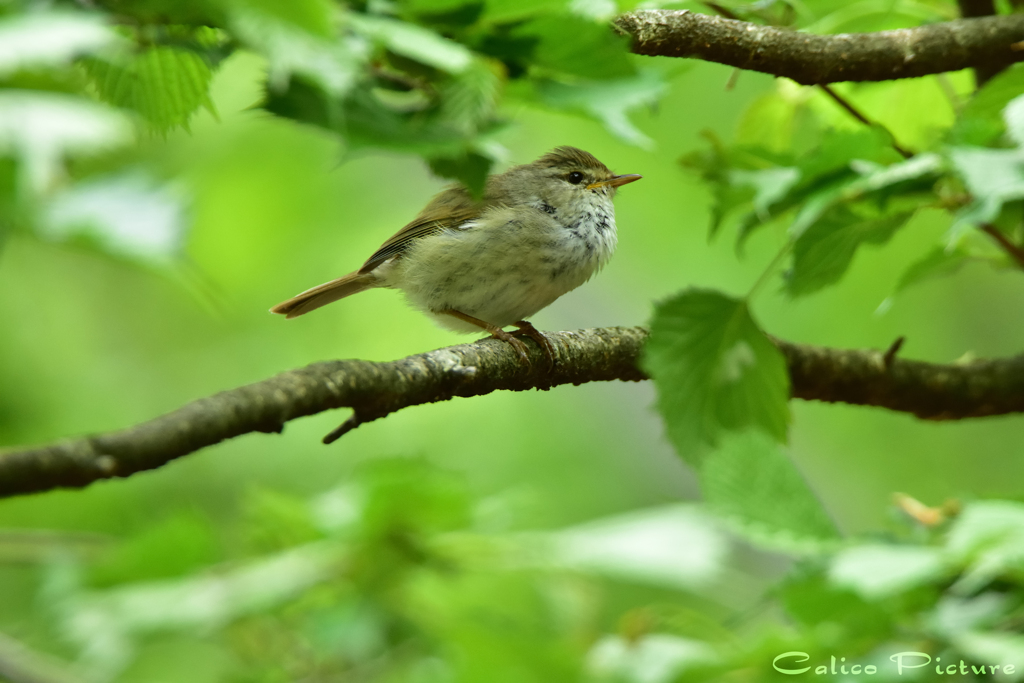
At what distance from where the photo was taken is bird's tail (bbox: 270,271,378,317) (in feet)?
13.6

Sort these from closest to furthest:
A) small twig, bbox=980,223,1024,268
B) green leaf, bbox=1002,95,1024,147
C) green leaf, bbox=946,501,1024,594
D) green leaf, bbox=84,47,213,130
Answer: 1. green leaf, bbox=84,47,213,130
2. green leaf, bbox=946,501,1024,594
3. green leaf, bbox=1002,95,1024,147
4. small twig, bbox=980,223,1024,268

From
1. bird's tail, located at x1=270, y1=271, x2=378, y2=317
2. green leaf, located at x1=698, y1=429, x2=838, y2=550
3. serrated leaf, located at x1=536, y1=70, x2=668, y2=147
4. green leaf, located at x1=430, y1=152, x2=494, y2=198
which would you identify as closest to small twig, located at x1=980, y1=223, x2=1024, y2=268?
green leaf, located at x1=698, y1=429, x2=838, y2=550

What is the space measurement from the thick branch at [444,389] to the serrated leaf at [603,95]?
0.55 meters

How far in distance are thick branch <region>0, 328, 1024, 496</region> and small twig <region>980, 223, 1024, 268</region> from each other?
1.60ft

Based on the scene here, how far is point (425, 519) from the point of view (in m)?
2.45

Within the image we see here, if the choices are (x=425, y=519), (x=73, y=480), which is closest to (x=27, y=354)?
(x=425, y=519)

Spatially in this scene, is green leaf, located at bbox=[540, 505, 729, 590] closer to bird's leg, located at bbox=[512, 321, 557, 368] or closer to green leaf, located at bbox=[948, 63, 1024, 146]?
bird's leg, located at bbox=[512, 321, 557, 368]

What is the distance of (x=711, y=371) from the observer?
251cm

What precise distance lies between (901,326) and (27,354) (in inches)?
249

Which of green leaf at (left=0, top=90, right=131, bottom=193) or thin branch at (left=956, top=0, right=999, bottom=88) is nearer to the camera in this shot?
green leaf at (left=0, top=90, right=131, bottom=193)

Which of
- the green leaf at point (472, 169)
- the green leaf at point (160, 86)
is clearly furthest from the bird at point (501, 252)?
the green leaf at point (472, 169)

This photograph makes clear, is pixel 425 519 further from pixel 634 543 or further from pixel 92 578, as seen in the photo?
pixel 92 578

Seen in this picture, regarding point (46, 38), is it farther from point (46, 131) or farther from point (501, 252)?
point (501, 252)

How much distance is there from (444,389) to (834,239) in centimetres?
119
